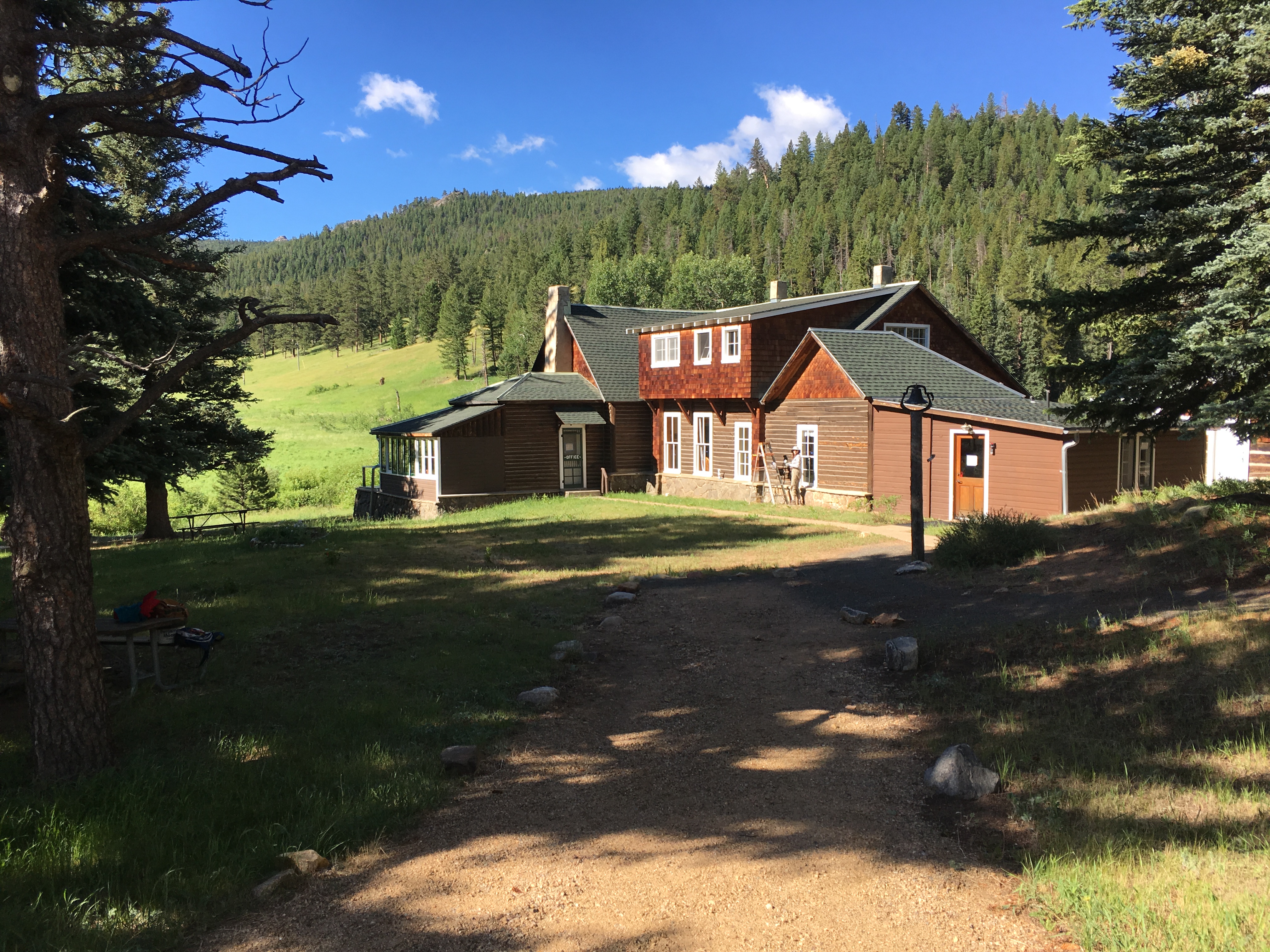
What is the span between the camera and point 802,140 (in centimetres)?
17838

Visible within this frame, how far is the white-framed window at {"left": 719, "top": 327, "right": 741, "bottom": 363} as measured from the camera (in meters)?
28.3

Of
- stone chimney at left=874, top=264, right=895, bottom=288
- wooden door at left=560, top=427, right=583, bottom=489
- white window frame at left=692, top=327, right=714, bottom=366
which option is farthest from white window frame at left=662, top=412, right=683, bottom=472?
stone chimney at left=874, top=264, right=895, bottom=288

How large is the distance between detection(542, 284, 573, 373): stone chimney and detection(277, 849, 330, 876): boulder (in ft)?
106

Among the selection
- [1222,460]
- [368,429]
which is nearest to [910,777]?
[1222,460]

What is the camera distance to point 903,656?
8273 mm

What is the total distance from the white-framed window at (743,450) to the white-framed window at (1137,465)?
1097cm

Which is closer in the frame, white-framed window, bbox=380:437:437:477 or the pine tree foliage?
the pine tree foliage

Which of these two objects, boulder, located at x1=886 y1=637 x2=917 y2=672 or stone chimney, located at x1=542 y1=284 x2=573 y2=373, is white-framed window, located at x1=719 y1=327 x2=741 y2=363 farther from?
boulder, located at x1=886 y1=637 x2=917 y2=672

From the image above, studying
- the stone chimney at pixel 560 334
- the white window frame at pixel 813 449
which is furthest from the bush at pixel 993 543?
the stone chimney at pixel 560 334

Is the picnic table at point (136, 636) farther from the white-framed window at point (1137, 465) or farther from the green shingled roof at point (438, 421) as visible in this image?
the green shingled roof at point (438, 421)

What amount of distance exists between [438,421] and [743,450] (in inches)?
439

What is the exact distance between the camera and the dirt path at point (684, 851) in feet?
13.4

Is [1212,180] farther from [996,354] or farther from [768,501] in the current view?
[996,354]

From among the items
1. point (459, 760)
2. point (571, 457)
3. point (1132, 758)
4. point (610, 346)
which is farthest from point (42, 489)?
point (610, 346)
